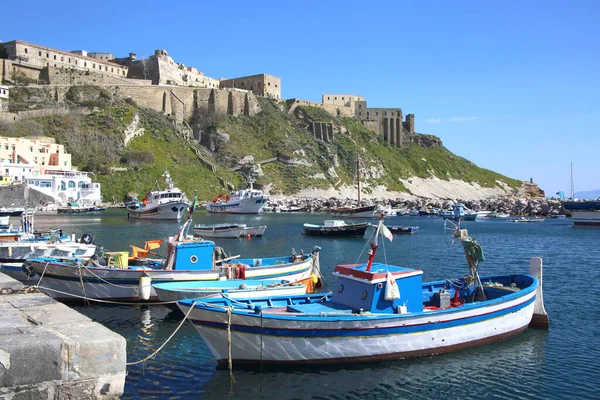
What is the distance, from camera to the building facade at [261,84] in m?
131

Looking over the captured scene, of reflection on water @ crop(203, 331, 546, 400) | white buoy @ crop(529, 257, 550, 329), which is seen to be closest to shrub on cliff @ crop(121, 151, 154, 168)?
white buoy @ crop(529, 257, 550, 329)

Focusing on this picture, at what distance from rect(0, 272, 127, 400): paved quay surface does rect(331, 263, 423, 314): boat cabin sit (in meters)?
7.52

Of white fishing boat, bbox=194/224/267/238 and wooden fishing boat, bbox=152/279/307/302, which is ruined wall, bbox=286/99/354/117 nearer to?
white fishing boat, bbox=194/224/267/238

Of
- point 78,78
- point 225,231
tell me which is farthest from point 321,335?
point 78,78

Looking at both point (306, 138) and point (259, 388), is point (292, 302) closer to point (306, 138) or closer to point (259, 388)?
point (259, 388)

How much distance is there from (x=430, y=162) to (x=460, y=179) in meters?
9.87

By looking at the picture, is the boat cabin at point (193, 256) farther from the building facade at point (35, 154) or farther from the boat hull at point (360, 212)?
the building facade at point (35, 154)

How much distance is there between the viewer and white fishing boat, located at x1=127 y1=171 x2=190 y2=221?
72.1 metres

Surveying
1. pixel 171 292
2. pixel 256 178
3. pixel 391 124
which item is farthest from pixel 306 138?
pixel 171 292

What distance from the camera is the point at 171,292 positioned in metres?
18.6

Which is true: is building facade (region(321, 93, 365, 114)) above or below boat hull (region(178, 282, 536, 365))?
above

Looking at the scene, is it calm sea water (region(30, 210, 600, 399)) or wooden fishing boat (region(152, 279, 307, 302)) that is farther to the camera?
wooden fishing boat (region(152, 279, 307, 302))

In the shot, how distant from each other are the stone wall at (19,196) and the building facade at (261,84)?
64027 millimetres

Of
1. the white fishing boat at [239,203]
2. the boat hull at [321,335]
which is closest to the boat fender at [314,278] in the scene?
the boat hull at [321,335]
